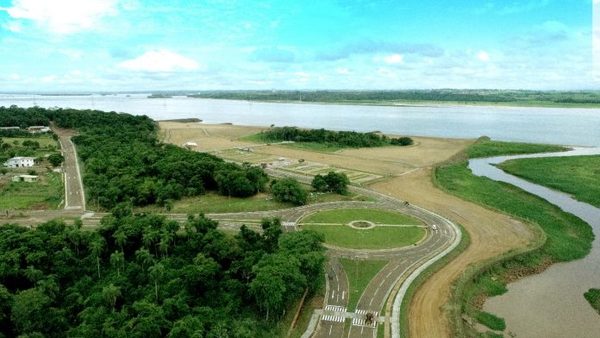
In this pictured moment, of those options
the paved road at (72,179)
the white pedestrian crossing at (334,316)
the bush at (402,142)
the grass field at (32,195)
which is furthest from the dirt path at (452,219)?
the grass field at (32,195)

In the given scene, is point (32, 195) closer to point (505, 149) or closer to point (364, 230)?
point (364, 230)

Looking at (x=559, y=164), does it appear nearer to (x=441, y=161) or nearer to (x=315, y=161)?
(x=441, y=161)

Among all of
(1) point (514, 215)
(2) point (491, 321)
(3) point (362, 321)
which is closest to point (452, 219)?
(1) point (514, 215)

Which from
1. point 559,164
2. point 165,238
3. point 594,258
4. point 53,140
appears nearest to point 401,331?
point 165,238

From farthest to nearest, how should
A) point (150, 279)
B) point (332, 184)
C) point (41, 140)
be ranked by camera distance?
point (41, 140) < point (332, 184) < point (150, 279)

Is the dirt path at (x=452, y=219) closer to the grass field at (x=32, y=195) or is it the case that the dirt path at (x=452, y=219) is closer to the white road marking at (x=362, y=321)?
the white road marking at (x=362, y=321)

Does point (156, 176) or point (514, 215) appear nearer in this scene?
point (514, 215)
